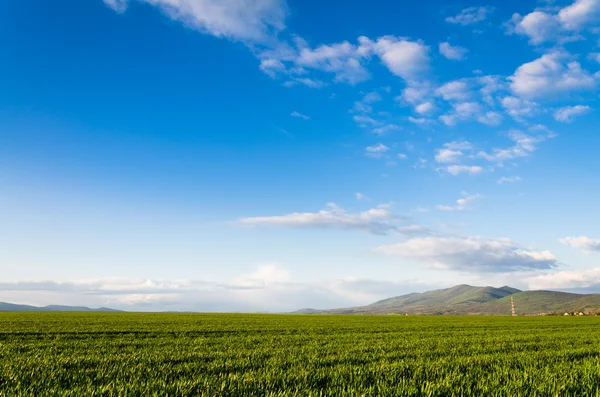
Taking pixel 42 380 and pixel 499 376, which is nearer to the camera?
pixel 42 380

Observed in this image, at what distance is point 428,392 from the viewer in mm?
7691

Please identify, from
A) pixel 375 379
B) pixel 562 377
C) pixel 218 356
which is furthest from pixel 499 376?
pixel 218 356

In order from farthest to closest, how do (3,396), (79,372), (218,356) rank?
1. (218,356)
2. (79,372)
3. (3,396)

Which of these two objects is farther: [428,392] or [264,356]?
[264,356]

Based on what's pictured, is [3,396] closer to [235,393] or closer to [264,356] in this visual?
[235,393]

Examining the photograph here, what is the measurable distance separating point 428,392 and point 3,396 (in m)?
7.72

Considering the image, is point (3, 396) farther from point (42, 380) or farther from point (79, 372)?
point (79, 372)

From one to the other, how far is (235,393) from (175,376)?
112 inches

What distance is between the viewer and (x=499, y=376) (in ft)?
32.7

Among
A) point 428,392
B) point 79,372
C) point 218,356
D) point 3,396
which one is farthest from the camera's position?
point 218,356

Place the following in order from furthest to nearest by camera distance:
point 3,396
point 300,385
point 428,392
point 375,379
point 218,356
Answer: point 218,356
point 375,379
point 300,385
point 428,392
point 3,396

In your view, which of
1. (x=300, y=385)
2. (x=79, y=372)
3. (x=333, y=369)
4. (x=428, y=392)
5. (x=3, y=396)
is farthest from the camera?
(x=333, y=369)

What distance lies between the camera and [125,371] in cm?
1024

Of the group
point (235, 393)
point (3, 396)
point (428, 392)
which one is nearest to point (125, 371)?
point (3, 396)
